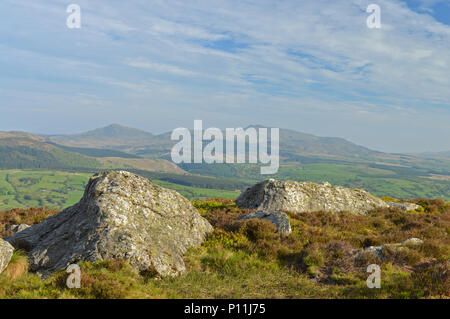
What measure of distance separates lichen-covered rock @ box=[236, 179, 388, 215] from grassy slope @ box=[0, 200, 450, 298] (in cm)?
449

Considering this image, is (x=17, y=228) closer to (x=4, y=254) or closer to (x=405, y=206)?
(x=4, y=254)

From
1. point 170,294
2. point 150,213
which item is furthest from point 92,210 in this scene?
point 170,294

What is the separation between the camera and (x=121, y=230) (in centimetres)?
1166

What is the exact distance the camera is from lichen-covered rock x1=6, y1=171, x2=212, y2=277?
36.1 feet

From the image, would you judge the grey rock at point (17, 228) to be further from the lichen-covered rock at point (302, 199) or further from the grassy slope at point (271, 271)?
the lichen-covered rock at point (302, 199)

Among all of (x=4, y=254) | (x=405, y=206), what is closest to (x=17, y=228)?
(x=4, y=254)

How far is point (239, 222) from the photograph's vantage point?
16.2m

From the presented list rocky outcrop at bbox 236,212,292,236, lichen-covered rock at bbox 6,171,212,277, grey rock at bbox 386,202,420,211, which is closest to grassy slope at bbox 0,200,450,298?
rocky outcrop at bbox 236,212,292,236

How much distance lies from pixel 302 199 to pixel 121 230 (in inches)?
593

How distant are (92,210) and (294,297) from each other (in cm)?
894

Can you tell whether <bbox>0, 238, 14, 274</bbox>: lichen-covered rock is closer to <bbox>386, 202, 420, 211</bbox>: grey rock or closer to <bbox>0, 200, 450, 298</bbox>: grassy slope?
<bbox>0, 200, 450, 298</bbox>: grassy slope

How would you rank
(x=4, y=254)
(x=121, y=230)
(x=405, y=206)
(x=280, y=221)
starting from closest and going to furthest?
(x=4, y=254) → (x=121, y=230) → (x=280, y=221) → (x=405, y=206)

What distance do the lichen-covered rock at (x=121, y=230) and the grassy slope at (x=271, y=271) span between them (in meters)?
0.62

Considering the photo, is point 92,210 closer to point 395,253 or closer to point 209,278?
point 209,278
